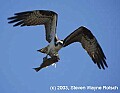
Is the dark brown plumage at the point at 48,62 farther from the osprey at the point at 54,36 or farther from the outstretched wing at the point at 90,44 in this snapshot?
the outstretched wing at the point at 90,44

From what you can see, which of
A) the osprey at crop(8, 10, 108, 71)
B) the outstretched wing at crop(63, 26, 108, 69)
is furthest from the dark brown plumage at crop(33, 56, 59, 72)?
the outstretched wing at crop(63, 26, 108, 69)

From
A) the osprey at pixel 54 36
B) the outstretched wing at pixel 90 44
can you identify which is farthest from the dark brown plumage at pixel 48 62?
the outstretched wing at pixel 90 44

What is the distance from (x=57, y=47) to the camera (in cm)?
1094

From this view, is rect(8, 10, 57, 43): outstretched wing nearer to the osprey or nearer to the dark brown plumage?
the osprey

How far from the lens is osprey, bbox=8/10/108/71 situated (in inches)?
428

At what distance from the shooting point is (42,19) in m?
11.2

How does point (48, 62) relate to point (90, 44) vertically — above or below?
below

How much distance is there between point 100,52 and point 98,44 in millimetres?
205

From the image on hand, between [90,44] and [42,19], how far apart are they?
1339mm

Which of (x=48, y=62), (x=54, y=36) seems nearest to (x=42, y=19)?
(x=54, y=36)

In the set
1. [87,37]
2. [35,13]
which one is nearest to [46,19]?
[35,13]

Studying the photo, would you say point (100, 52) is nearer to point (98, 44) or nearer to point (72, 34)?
point (98, 44)

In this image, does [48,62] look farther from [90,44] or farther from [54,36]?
[90,44]

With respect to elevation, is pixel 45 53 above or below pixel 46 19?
below
